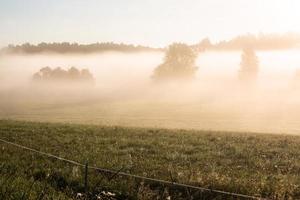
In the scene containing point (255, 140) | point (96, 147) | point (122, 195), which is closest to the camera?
point (122, 195)

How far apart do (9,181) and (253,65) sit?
156614mm

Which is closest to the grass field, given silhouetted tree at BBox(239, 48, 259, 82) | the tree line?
silhouetted tree at BBox(239, 48, 259, 82)

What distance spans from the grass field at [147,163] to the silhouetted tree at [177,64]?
138379mm

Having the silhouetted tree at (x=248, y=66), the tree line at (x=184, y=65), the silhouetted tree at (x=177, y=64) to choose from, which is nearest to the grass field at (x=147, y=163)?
Answer: the silhouetted tree at (x=248, y=66)

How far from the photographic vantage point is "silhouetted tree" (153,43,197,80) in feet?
546

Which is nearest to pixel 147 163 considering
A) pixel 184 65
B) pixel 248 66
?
pixel 248 66

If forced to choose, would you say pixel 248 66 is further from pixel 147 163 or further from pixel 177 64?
pixel 147 163

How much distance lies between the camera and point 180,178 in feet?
46.1

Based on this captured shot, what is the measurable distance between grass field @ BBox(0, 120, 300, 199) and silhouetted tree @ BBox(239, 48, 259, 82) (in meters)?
136

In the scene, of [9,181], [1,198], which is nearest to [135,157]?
[9,181]

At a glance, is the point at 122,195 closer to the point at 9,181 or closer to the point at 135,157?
the point at 9,181

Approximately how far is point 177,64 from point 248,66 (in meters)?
21.3

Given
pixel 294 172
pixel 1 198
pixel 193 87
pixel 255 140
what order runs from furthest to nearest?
pixel 193 87 < pixel 255 140 < pixel 294 172 < pixel 1 198

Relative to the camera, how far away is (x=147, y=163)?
54.9 ft
